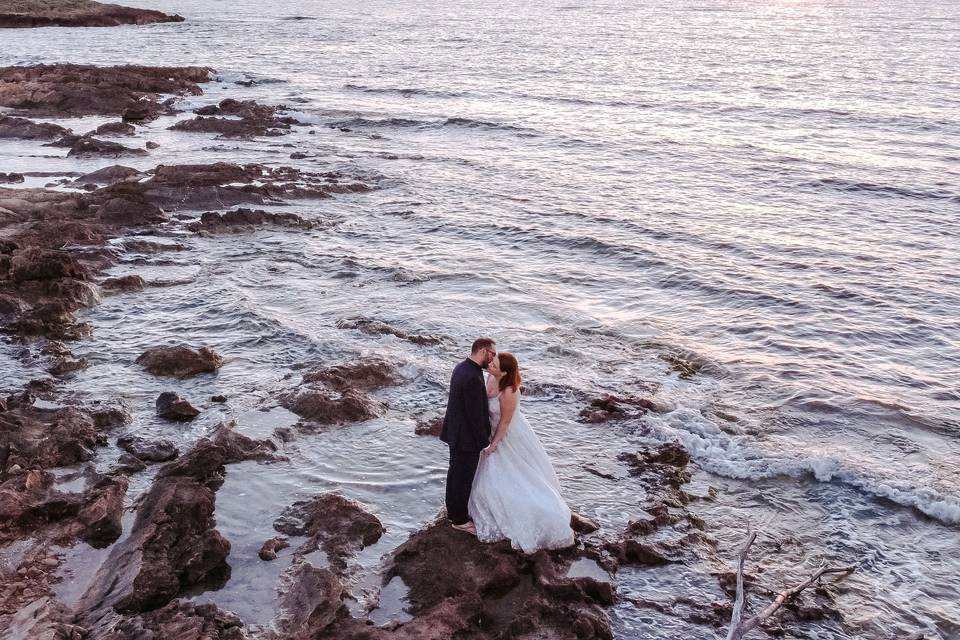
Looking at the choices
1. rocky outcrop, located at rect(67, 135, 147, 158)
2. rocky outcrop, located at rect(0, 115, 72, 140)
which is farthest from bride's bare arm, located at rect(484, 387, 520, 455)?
rocky outcrop, located at rect(0, 115, 72, 140)

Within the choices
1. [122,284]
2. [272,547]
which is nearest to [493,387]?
[272,547]

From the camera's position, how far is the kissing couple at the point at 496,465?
8.94 meters

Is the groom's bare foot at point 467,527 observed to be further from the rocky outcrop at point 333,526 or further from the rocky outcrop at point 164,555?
the rocky outcrop at point 164,555

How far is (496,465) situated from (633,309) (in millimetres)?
9236

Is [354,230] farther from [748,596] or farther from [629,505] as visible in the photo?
[748,596]

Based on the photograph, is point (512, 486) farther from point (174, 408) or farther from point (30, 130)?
point (30, 130)

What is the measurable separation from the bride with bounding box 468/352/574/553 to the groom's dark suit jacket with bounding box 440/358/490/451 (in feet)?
0.60

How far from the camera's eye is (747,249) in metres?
21.6

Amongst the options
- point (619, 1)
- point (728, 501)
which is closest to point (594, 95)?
point (728, 501)

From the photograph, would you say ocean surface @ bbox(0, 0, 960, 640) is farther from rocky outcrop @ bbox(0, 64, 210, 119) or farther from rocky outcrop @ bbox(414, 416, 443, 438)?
rocky outcrop @ bbox(0, 64, 210, 119)

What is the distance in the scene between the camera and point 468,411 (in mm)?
8953

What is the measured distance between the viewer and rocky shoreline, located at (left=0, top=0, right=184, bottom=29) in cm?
7851

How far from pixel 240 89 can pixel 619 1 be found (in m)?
106

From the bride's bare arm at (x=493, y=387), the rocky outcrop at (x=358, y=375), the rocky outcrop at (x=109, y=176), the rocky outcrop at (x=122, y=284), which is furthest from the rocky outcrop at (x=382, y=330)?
the rocky outcrop at (x=109, y=176)
